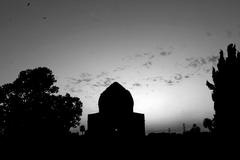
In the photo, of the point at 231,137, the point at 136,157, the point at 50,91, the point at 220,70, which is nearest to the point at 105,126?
the point at 136,157

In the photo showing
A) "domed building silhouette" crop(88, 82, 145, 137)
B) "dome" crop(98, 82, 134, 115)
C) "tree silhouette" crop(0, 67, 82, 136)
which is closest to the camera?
"domed building silhouette" crop(88, 82, 145, 137)

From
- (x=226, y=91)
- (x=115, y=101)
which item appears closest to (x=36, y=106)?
(x=115, y=101)

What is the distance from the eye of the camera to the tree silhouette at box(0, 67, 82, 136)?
30.9m

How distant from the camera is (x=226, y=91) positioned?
78.9 feet

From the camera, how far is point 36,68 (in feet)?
112

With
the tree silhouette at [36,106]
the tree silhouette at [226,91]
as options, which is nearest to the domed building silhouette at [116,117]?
the tree silhouette at [226,91]

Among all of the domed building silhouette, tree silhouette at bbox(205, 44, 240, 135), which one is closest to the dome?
the domed building silhouette

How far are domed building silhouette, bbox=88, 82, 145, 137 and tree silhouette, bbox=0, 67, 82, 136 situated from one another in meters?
9.75

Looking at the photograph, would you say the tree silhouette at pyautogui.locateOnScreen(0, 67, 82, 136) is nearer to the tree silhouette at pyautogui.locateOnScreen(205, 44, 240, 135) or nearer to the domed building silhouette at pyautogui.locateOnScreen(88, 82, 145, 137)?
the domed building silhouette at pyautogui.locateOnScreen(88, 82, 145, 137)

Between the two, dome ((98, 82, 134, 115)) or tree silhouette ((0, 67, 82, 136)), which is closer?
dome ((98, 82, 134, 115))

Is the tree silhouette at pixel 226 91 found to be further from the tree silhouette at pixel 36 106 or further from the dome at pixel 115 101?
the tree silhouette at pixel 36 106

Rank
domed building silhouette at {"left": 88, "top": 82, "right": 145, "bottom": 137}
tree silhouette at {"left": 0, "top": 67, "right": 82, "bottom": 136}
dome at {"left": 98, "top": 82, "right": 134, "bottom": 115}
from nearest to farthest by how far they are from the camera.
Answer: domed building silhouette at {"left": 88, "top": 82, "right": 145, "bottom": 137} → dome at {"left": 98, "top": 82, "right": 134, "bottom": 115} → tree silhouette at {"left": 0, "top": 67, "right": 82, "bottom": 136}

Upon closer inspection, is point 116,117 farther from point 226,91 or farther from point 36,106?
point 36,106

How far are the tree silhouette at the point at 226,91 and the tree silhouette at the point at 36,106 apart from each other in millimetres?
17013
